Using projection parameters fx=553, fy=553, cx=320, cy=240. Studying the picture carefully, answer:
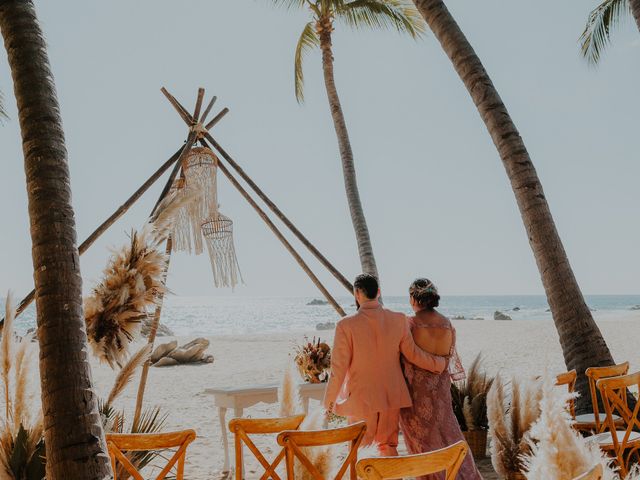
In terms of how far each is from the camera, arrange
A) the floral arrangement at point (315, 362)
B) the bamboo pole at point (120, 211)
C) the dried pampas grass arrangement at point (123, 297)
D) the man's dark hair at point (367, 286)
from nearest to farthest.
A: the dried pampas grass arrangement at point (123, 297) → the man's dark hair at point (367, 286) → the bamboo pole at point (120, 211) → the floral arrangement at point (315, 362)

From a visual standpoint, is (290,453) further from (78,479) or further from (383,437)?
(383,437)

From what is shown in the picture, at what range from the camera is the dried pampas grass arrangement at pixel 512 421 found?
3.42 metres

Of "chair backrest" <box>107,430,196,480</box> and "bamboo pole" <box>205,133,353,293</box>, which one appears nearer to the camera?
"chair backrest" <box>107,430,196,480</box>

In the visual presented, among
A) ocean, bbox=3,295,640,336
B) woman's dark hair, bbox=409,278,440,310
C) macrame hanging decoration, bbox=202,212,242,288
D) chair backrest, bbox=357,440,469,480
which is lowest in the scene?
ocean, bbox=3,295,640,336

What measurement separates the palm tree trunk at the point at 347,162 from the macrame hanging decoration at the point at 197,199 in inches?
107

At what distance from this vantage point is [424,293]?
414 cm

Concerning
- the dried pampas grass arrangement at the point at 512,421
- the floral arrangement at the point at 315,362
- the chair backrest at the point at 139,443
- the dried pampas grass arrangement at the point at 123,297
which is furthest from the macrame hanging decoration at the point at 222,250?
the chair backrest at the point at 139,443

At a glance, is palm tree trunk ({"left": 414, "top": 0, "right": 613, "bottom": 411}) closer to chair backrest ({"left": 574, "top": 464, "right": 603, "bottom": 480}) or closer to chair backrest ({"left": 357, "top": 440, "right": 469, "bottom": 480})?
chair backrest ({"left": 357, "top": 440, "right": 469, "bottom": 480})

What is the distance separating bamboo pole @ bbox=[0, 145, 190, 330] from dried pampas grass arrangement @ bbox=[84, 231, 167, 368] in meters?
1.56

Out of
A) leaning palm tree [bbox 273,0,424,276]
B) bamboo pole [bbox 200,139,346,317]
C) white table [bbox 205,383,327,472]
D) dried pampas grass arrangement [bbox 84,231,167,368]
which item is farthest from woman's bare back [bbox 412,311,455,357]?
leaning palm tree [bbox 273,0,424,276]

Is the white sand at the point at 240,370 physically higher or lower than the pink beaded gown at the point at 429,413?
lower

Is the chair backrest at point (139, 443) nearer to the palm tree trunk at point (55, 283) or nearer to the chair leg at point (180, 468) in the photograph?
the chair leg at point (180, 468)

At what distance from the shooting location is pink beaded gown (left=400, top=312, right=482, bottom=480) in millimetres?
4109

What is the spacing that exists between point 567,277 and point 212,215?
416cm
